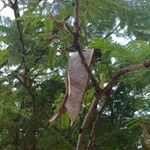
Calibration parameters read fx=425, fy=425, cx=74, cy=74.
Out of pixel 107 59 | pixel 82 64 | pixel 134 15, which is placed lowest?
pixel 82 64

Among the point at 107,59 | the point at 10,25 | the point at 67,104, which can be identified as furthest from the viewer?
the point at 10,25

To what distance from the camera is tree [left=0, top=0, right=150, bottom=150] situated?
190 cm

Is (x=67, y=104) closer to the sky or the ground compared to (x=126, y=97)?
closer to the ground

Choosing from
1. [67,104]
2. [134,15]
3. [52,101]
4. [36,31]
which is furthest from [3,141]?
[67,104]

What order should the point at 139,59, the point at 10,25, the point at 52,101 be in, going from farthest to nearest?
the point at 52,101
the point at 10,25
the point at 139,59

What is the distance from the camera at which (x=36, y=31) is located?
7.90 ft

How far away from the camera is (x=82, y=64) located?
137 cm

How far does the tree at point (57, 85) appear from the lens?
6.22 ft

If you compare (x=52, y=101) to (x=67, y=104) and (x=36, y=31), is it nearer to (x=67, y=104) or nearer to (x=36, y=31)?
(x=36, y=31)

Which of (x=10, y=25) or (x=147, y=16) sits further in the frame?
(x=10, y=25)

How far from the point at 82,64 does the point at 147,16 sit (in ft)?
2.79

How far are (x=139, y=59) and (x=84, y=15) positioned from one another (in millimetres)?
364

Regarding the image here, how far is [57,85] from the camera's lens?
8.54ft

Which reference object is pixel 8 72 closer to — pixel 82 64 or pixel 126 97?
pixel 126 97
